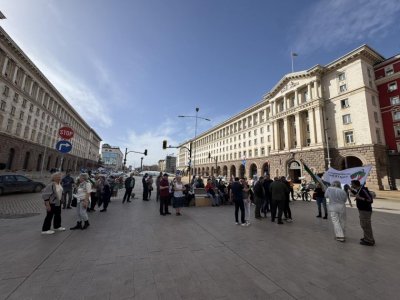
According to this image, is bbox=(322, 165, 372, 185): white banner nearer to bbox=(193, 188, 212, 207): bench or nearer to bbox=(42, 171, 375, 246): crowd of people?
bbox=(42, 171, 375, 246): crowd of people

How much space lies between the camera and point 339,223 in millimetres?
6109

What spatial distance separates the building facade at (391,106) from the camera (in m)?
27.8

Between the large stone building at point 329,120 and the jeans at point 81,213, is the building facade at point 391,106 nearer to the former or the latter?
the large stone building at point 329,120

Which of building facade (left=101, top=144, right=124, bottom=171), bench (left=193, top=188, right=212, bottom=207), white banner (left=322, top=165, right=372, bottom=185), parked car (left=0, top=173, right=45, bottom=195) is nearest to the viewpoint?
white banner (left=322, top=165, right=372, bottom=185)

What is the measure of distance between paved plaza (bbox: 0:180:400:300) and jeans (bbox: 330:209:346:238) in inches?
13.4

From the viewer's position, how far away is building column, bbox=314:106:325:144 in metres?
32.6

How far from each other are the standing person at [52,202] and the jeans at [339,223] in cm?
903

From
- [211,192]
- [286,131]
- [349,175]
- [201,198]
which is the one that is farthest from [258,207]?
[286,131]

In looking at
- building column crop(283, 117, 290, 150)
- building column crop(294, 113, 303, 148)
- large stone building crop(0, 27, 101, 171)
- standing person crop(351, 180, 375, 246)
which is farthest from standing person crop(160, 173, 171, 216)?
building column crop(283, 117, 290, 150)

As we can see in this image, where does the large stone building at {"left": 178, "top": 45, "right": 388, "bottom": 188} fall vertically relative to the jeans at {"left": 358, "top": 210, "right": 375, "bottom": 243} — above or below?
above

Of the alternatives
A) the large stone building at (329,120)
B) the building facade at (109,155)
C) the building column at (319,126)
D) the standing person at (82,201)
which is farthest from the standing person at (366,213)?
the building facade at (109,155)

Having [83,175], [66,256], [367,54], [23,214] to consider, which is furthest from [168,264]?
[367,54]

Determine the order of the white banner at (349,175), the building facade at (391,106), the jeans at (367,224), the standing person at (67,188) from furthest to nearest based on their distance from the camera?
the building facade at (391,106) < the standing person at (67,188) < the white banner at (349,175) < the jeans at (367,224)

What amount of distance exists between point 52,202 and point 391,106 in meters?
41.6
